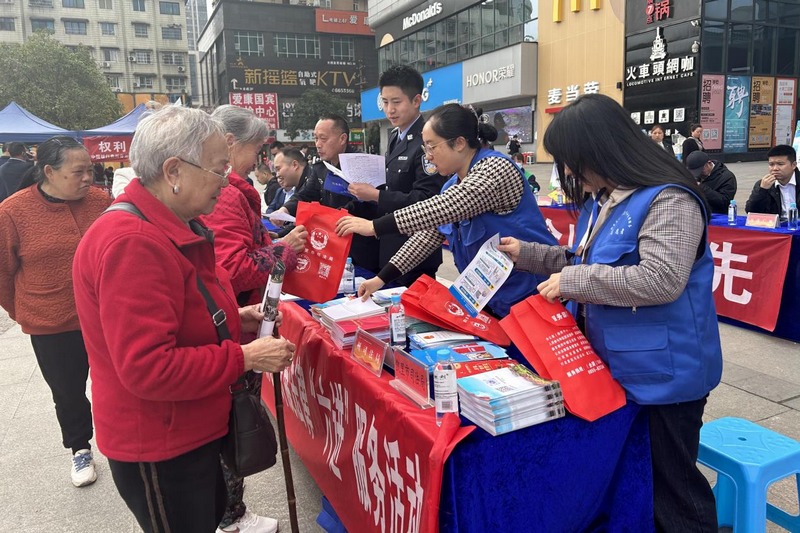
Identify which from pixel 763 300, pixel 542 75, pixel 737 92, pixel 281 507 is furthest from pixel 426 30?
pixel 281 507

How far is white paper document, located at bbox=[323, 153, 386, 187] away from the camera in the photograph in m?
2.43

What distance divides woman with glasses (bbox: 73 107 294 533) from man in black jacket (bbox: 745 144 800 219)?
4889 millimetres

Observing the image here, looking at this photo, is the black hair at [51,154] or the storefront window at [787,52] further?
the storefront window at [787,52]

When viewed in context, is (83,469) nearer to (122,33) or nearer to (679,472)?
(679,472)

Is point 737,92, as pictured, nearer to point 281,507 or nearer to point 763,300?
point 763,300

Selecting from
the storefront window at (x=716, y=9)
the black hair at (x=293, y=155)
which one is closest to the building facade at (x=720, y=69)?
the storefront window at (x=716, y=9)

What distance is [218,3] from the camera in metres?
47.9

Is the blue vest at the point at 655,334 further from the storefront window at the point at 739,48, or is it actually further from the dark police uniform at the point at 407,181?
the storefront window at the point at 739,48

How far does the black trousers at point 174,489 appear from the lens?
1349mm

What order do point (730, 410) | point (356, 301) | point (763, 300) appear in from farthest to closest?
1. point (763, 300)
2. point (730, 410)
3. point (356, 301)

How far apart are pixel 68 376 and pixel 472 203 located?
6.74 feet

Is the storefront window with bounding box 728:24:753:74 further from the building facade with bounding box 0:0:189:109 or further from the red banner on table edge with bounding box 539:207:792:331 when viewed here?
the building facade with bounding box 0:0:189:109

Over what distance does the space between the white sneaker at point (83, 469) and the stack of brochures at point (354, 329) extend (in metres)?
1.55

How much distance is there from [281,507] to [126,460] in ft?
4.15
